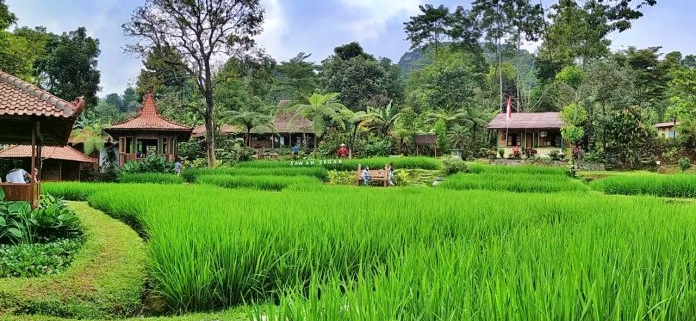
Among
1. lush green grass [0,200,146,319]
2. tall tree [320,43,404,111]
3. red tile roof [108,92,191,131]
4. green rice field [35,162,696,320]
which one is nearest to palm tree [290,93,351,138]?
red tile roof [108,92,191,131]

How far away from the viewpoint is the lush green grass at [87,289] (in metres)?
4.84

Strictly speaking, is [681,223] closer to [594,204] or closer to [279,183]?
[594,204]

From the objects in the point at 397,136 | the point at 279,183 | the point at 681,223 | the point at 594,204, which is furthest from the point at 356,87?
the point at 681,223

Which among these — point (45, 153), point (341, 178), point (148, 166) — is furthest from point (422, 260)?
point (45, 153)

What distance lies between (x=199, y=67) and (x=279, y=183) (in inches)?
431

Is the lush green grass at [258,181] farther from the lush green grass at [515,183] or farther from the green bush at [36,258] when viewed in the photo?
the green bush at [36,258]

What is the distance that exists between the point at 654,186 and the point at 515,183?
10.9 feet

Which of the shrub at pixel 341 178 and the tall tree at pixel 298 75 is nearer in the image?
the shrub at pixel 341 178

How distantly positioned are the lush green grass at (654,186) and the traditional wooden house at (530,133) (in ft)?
43.9

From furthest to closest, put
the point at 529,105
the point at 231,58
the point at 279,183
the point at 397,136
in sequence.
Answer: the point at 529,105
the point at 397,136
the point at 231,58
the point at 279,183

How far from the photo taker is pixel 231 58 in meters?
24.1

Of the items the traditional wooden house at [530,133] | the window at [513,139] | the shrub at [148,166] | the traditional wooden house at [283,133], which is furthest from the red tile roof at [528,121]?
the shrub at [148,166]

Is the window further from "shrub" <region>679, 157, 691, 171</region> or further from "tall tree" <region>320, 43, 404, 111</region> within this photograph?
"tall tree" <region>320, 43, 404, 111</region>

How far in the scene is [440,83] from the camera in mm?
34562
